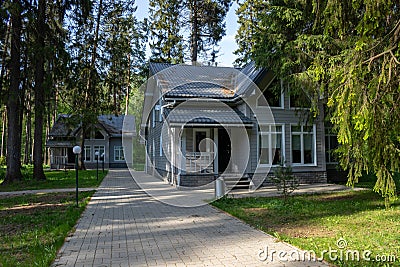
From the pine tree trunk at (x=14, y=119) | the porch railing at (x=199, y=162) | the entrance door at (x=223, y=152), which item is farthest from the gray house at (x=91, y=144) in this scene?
the porch railing at (x=199, y=162)

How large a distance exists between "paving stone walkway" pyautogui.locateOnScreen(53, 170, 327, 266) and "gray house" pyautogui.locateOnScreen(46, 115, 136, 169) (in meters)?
25.0

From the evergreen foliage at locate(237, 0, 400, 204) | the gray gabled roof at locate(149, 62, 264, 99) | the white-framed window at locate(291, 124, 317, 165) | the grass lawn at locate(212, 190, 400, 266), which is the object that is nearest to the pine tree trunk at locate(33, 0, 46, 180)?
the gray gabled roof at locate(149, 62, 264, 99)

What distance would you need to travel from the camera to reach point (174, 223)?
768 centimetres

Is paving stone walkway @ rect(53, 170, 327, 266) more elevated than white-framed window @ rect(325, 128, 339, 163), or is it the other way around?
white-framed window @ rect(325, 128, 339, 163)

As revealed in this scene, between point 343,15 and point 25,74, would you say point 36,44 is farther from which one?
point 343,15

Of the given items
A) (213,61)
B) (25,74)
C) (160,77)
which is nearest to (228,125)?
(160,77)

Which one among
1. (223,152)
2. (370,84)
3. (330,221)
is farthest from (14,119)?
(370,84)

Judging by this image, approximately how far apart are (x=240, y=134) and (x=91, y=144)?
78.4ft

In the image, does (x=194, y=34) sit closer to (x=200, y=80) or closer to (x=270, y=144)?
(x=200, y=80)

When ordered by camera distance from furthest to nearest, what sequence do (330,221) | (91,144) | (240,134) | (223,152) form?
(91,144)
(223,152)
(240,134)
(330,221)

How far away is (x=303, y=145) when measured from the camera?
1528 cm

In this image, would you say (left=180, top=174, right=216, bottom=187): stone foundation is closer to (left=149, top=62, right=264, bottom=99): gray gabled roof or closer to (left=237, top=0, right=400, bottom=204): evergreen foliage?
(left=149, top=62, right=264, bottom=99): gray gabled roof

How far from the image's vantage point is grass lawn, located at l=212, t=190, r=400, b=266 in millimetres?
5508

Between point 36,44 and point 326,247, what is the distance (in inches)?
584
